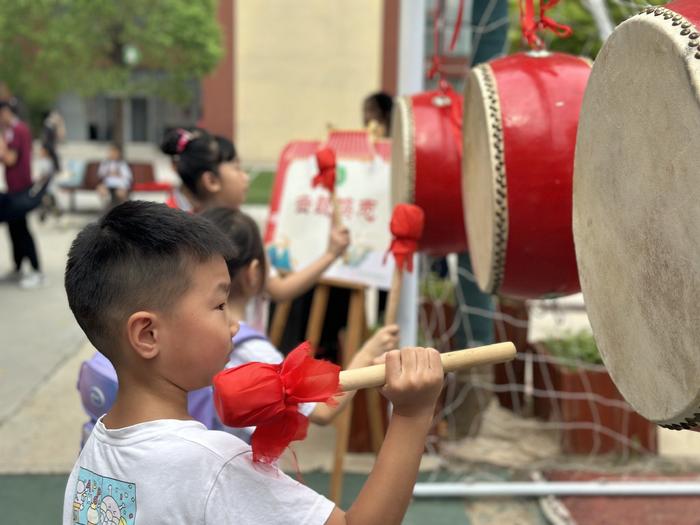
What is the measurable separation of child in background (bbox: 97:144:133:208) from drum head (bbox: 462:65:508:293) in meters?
7.87

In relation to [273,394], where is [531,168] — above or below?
above

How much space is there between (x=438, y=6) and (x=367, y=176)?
602 mm

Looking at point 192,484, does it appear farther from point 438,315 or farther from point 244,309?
point 438,315

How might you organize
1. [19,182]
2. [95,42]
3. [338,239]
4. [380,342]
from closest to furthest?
[380,342], [338,239], [19,182], [95,42]

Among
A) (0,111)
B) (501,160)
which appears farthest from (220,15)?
(501,160)

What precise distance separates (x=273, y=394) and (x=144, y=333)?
17 centimetres

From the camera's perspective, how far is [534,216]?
1713 mm

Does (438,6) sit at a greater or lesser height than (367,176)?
greater

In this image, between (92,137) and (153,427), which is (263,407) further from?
(92,137)

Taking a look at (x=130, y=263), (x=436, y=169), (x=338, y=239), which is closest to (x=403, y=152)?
(x=436, y=169)

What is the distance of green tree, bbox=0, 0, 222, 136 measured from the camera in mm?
→ 13648

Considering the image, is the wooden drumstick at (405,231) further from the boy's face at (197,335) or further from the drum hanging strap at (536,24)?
the boy's face at (197,335)

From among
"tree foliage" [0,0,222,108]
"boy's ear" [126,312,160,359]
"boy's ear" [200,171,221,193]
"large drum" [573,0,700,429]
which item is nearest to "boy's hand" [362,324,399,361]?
"large drum" [573,0,700,429]

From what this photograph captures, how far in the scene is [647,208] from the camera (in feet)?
3.69
